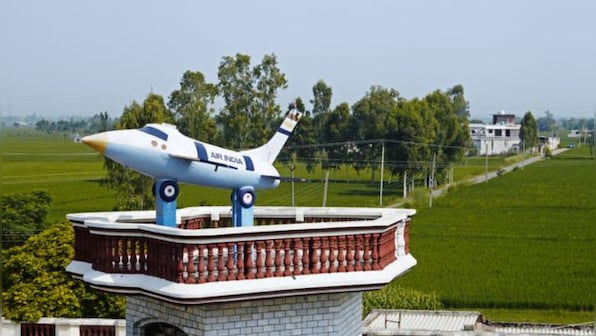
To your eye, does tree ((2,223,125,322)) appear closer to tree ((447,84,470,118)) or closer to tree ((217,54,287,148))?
tree ((217,54,287,148))

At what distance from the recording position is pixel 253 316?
25.1 ft

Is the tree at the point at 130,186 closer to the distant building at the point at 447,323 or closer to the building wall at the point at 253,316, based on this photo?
the distant building at the point at 447,323

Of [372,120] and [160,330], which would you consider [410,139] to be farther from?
[160,330]

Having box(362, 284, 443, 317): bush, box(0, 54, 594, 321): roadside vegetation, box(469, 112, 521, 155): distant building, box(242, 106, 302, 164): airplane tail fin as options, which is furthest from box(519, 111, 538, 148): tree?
box(242, 106, 302, 164): airplane tail fin

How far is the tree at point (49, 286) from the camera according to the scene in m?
16.1

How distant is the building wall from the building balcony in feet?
0.80

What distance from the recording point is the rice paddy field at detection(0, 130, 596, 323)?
Result: 2975 centimetres

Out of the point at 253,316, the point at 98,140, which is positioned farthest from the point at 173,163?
the point at 253,316

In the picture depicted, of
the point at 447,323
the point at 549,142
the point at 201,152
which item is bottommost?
the point at 447,323

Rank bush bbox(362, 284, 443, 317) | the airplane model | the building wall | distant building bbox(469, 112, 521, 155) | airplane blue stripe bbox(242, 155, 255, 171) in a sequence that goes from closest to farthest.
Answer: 1. the building wall
2. the airplane model
3. airplane blue stripe bbox(242, 155, 255, 171)
4. bush bbox(362, 284, 443, 317)
5. distant building bbox(469, 112, 521, 155)

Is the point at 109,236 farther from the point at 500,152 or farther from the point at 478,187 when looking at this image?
the point at 500,152

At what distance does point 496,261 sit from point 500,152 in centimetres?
6057

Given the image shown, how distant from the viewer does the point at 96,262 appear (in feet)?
26.2

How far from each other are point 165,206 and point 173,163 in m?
0.38
